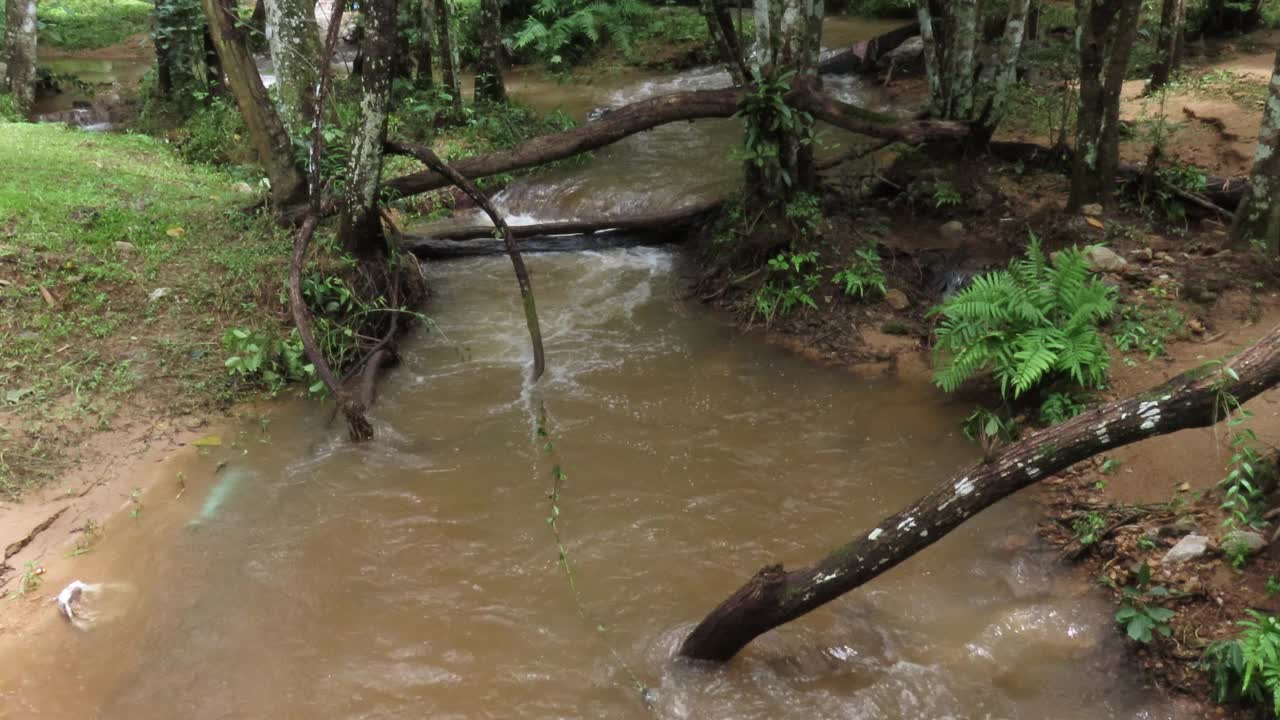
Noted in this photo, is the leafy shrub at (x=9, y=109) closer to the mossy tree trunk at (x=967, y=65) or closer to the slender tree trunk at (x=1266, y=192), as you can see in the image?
the mossy tree trunk at (x=967, y=65)

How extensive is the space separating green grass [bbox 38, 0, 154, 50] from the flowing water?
73.6 ft

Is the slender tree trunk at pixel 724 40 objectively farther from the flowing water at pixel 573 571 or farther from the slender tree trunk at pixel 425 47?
the slender tree trunk at pixel 425 47

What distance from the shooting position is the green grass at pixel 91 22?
23219 millimetres

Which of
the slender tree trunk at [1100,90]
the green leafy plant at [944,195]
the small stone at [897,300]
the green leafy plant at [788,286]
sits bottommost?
the small stone at [897,300]

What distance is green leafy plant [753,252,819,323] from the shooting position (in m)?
8.03

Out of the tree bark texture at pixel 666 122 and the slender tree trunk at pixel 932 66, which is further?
the slender tree trunk at pixel 932 66

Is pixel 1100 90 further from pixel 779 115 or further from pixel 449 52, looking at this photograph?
pixel 449 52

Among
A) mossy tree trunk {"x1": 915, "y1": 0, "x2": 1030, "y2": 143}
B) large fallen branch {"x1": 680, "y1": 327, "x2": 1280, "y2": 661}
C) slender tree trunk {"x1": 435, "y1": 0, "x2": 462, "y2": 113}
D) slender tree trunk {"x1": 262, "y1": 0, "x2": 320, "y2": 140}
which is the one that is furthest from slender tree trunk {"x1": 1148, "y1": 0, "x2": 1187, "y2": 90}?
slender tree trunk {"x1": 262, "y1": 0, "x2": 320, "y2": 140}

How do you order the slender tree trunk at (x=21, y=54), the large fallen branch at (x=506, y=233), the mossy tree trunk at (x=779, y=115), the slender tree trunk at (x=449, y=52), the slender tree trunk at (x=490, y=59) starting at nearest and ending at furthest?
the large fallen branch at (x=506, y=233)
the mossy tree trunk at (x=779, y=115)
the slender tree trunk at (x=449, y=52)
the slender tree trunk at (x=21, y=54)
the slender tree trunk at (x=490, y=59)

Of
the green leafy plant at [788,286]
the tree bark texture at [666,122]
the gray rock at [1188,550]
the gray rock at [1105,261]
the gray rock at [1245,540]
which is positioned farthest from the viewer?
the tree bark texture at [666,122]

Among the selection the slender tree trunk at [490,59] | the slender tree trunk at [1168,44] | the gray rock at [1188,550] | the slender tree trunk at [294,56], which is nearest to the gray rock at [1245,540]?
the gray rock at [1188,550]

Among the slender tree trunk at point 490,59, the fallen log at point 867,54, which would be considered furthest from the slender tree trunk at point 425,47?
the fallen log at point 867,54

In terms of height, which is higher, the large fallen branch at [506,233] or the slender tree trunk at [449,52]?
the slender tree trunk at [449,52]

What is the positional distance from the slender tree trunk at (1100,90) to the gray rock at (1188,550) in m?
4.42
